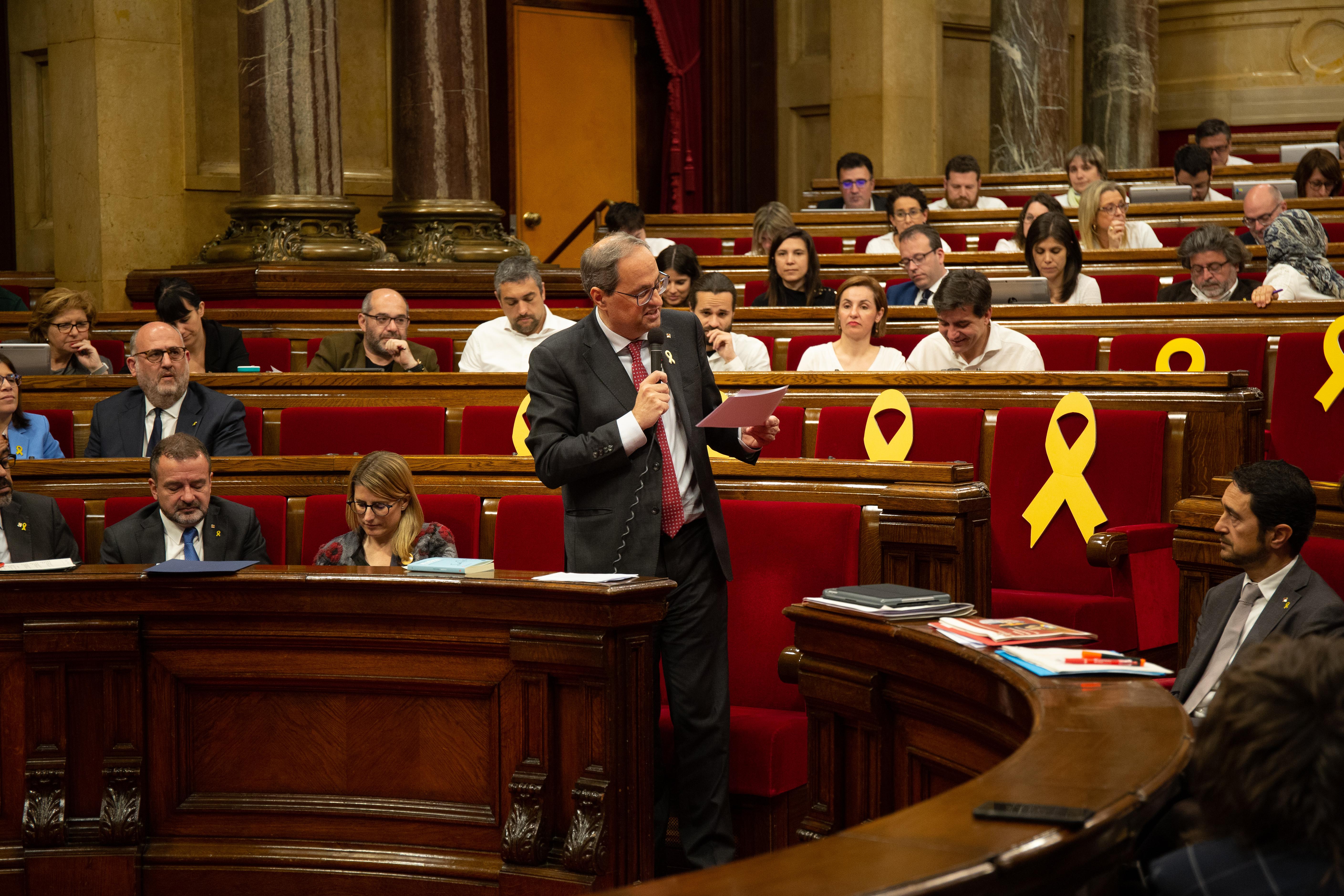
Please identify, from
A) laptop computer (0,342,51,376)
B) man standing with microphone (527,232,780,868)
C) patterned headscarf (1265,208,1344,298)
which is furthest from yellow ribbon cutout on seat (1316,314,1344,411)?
laptop computer (0,342,51,376)

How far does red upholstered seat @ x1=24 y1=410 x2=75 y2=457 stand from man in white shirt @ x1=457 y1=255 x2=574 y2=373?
4.52 feet

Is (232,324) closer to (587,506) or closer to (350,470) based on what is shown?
(350,470)

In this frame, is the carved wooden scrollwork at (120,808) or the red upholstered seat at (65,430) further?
the red upholstered seat at (65,430)

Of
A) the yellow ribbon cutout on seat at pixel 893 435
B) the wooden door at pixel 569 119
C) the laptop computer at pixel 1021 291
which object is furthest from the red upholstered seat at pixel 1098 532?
the wooden door at pixel 569 119

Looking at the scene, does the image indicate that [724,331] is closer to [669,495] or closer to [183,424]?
[183,424]

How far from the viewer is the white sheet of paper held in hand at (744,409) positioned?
108 inches

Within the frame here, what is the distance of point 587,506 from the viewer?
9.59 feet

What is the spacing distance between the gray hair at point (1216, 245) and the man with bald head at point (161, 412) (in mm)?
3415

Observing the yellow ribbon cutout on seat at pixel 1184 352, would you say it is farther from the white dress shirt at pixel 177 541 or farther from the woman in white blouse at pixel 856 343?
the white dress shirt at pixel 177 541

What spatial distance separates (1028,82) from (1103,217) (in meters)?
4.05

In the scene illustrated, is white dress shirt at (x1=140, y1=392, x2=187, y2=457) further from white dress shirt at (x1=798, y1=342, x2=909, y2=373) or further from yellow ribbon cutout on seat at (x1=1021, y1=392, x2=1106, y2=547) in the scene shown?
yellow ribbon cutout on seat at (x1=1021, y1=392, x2=1106, y2=547)

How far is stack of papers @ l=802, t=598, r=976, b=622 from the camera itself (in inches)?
97.4

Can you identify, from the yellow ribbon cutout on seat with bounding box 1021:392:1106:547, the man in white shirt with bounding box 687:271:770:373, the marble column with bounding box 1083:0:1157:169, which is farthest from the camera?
the marble column with bounding box 1083:0:1157:169

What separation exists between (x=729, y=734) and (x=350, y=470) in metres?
1.44
